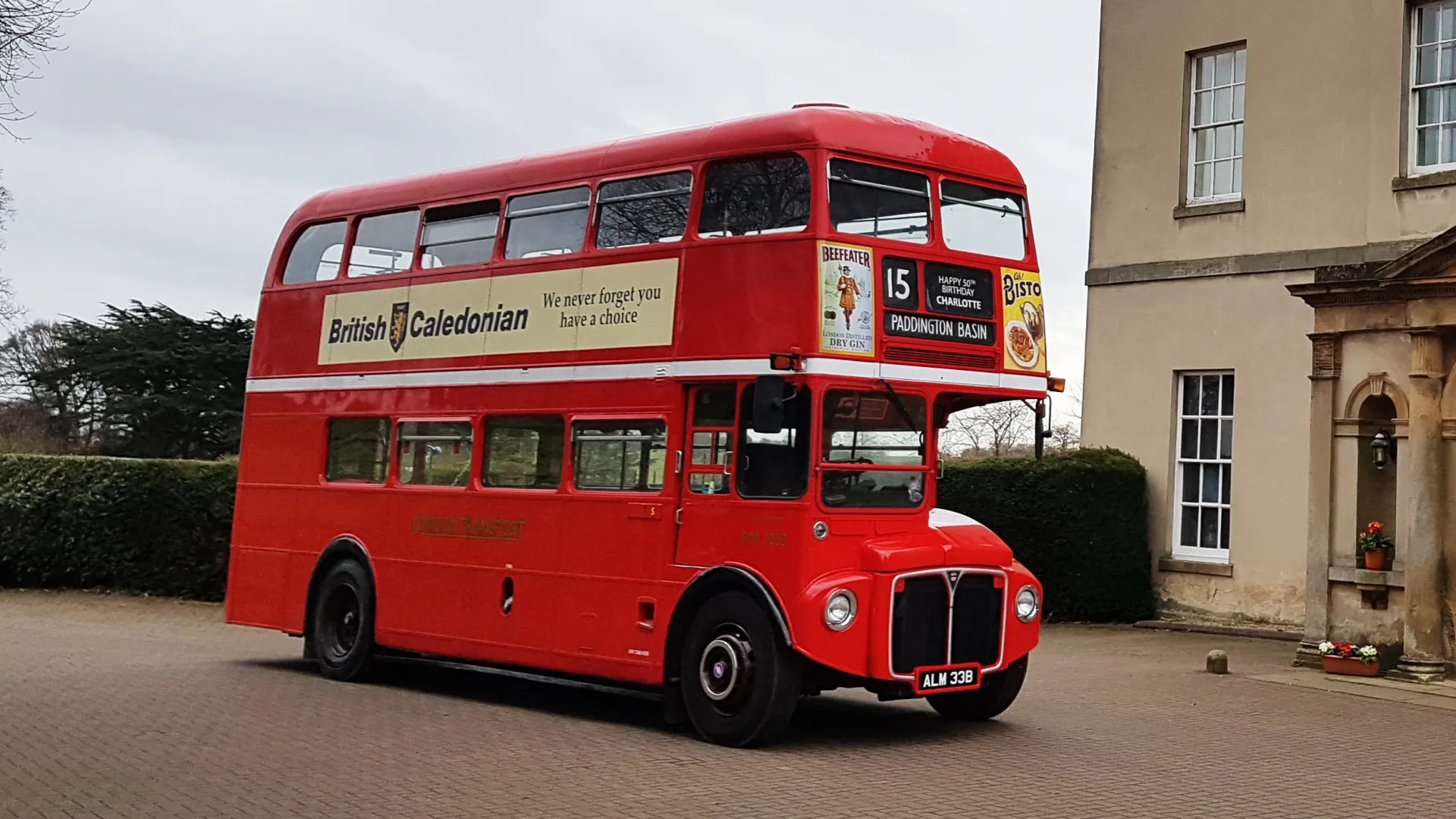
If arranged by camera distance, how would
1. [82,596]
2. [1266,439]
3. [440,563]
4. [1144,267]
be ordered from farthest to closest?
[82,596]
[1144,267]
[1266,439]
[440,563]

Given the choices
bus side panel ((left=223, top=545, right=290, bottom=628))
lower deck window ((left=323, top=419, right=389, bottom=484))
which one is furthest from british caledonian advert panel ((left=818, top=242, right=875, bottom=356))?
bus side panel ((left=223, top=545, right=290, bottom=628))

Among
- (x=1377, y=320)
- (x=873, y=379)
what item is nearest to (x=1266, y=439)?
(x=1377, y=320)

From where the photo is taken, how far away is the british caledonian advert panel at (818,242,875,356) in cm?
1095

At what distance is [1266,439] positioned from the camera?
66.5 ft

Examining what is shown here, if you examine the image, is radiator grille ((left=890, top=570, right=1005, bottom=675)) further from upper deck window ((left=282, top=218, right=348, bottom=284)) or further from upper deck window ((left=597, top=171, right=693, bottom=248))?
upper deck window ((left=282, top=218, right=348, bottom=284))

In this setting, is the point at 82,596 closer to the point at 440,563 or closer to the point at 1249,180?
the point at 440,563

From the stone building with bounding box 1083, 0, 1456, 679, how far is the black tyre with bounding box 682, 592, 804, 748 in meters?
7.27

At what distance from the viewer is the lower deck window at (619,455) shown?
12.0 m

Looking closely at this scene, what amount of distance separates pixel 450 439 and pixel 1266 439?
11.0 metres

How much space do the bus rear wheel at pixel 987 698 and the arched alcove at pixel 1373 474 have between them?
5.29 meters

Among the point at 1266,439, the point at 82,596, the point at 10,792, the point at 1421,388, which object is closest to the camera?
the point at 10,792

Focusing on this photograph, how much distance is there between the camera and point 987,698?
40.0ft

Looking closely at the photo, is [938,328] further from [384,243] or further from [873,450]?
[384,243]

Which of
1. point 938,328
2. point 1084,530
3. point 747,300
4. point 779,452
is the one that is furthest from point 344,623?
point 1084,530
